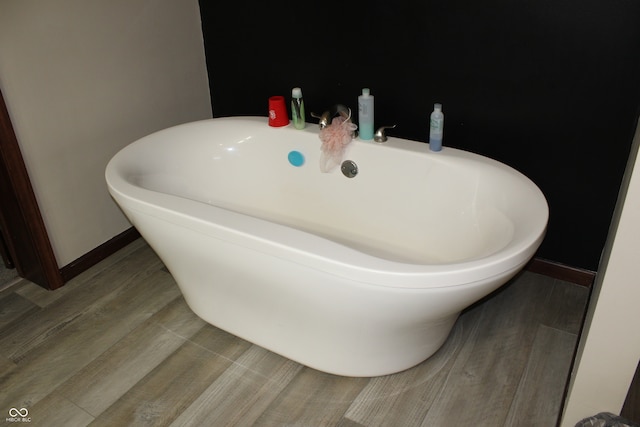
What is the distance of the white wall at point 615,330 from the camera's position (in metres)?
1.19

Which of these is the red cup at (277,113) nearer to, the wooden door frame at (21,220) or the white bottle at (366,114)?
the white bottle at (366,114)

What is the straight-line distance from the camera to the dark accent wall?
1796 mm

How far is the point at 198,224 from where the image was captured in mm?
1611

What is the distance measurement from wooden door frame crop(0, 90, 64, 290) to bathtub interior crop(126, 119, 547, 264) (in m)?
0.44

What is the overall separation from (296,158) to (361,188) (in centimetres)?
31

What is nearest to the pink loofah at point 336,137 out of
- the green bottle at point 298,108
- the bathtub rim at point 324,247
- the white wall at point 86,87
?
the green bottle at point 298,108

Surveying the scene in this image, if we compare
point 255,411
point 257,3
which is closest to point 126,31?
point 257,3

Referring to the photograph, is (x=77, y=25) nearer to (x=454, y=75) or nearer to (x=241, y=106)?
(x=241, y=106)

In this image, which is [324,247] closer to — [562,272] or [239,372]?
[239,372]

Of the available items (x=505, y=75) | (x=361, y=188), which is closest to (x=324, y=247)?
(x=361, y=188)

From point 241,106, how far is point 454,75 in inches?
44.8
